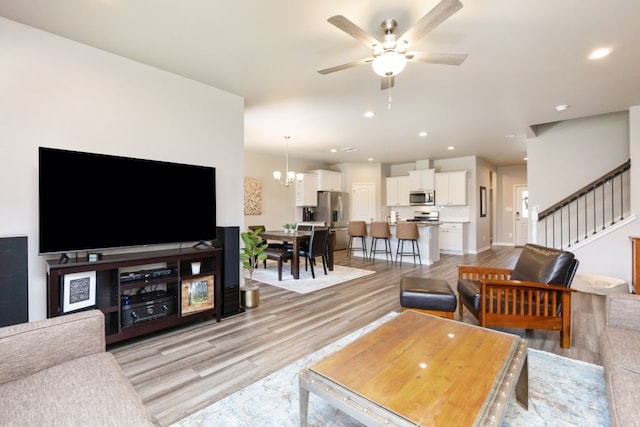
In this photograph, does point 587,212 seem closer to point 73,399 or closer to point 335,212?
point 335,212

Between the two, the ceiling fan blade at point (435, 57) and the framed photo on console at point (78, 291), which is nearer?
the ceiling fan blade at point (435, 57)

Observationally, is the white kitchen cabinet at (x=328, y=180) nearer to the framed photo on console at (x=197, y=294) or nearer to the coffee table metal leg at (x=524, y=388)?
the framed photo on console at (x=197, y=294)

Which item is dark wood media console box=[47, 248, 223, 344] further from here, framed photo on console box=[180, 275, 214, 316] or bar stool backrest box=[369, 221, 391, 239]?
bar stool backrest box=[369, 221, 391, 239]

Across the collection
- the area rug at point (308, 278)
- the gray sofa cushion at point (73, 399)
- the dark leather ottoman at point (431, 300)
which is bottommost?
the area rug at point (308, 278)

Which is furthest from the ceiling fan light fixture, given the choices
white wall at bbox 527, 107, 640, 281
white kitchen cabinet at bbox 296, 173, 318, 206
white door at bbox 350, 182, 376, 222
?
white door at bbox 350, 182, 376, 222

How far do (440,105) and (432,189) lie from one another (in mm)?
4751

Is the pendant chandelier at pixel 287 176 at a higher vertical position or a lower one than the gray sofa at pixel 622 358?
higher

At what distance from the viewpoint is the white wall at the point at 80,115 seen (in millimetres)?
2408

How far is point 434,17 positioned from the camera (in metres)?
1.88

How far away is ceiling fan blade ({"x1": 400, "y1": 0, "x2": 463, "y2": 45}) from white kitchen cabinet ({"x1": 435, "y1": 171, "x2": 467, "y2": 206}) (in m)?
6.92

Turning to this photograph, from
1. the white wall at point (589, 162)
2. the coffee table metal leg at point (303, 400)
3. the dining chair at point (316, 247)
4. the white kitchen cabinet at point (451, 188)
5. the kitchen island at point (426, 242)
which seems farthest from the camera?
the white kitchen cabinet at point (451, 188)

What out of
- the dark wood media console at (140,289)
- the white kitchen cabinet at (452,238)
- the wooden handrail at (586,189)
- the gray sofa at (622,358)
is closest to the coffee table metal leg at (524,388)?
the gray sofa at (622,358)

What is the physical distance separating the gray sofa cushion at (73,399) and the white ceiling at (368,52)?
237 cm

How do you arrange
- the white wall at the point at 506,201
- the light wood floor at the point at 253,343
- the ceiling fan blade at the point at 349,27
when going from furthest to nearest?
the white wall at the point at 506,201
the light wood floor at the point at 253,343
the ceiling fan blade at the point at 349,27
